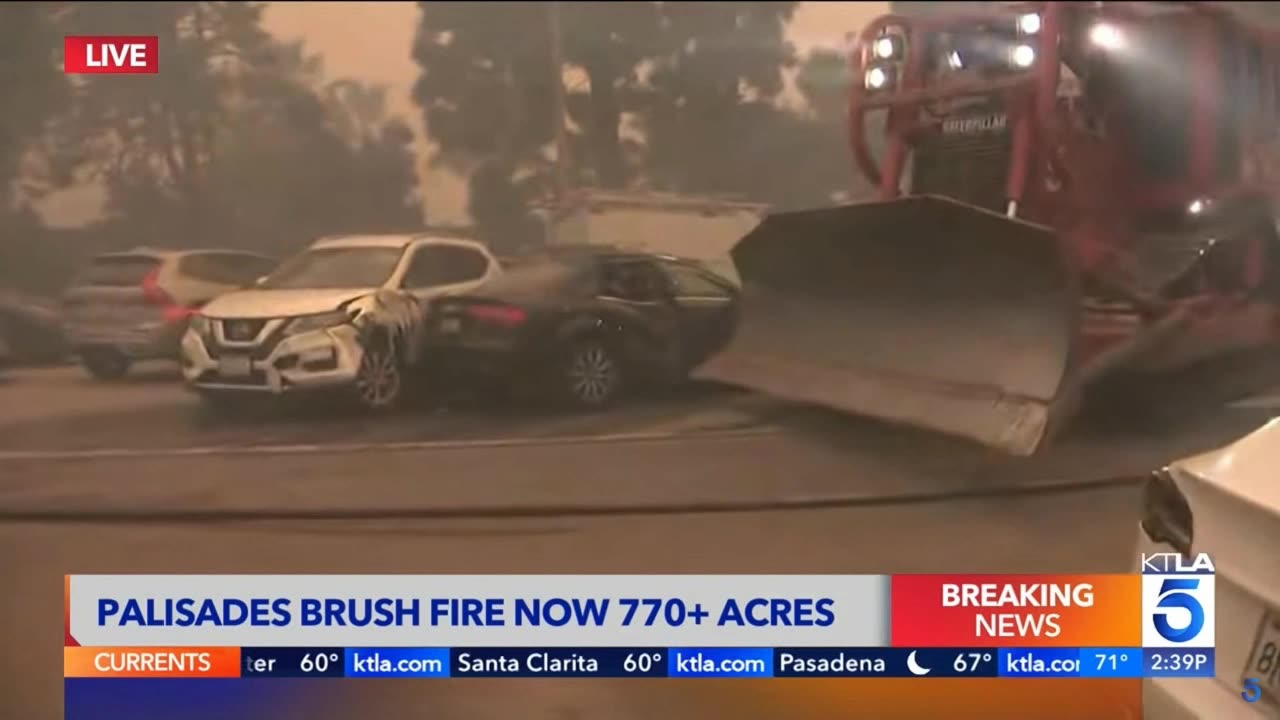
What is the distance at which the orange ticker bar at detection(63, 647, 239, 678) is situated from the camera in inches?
89.5

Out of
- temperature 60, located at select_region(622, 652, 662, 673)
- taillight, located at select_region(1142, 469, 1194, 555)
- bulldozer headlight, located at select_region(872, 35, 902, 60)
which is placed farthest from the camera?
bulldozer headlight, located at select_region(872, 35, 902, 60)

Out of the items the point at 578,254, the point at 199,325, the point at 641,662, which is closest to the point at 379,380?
the point at 199,325

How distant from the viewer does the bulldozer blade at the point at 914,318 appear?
7.71ft

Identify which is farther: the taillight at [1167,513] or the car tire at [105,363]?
the car tire at [105,363]

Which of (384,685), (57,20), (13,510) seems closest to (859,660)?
(384,685)

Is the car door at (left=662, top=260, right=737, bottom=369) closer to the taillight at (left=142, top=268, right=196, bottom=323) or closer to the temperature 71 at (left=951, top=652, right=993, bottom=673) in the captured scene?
the temperature 71 at (left=951, top=652, right=993, bottom=673)

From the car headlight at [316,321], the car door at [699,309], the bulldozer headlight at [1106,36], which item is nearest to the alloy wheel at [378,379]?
the car headlight at [316,321]

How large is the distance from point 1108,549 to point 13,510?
2678 millimetres

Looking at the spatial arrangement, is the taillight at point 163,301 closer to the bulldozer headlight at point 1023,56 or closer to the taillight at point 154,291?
the taillight at point 154,291

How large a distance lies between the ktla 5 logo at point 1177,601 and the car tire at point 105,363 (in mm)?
2347

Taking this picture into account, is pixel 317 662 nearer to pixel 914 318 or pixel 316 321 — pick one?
pixel 316 321

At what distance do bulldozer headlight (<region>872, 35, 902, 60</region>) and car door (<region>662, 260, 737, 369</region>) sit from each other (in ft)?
2.32

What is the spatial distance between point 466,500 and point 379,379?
0.36 m

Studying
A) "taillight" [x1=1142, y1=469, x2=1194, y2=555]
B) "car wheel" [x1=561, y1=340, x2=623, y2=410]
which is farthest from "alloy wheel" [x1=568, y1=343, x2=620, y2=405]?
"taillight" [x1=1142, y1=469, x2=1194, y2=555]
